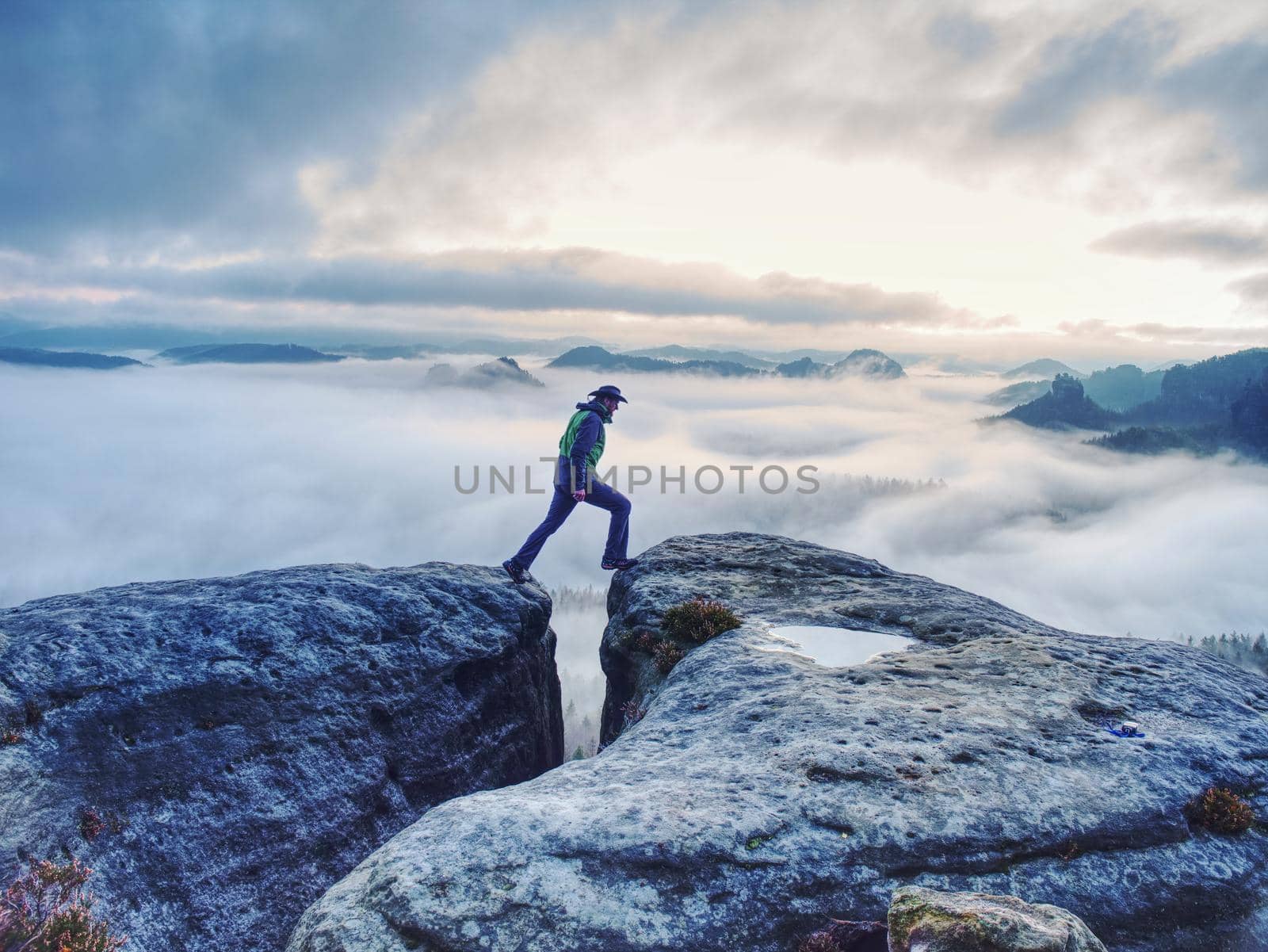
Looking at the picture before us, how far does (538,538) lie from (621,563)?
2.80m

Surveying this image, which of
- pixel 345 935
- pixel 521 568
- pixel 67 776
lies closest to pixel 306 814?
pixel 67 776

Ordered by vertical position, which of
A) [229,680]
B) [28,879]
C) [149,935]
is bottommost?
[149,935]

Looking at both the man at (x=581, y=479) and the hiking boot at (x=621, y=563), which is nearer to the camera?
the man at (x=581, y=479)

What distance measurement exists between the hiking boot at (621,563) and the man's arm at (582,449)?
9.30 feet

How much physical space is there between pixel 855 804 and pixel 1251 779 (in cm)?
623

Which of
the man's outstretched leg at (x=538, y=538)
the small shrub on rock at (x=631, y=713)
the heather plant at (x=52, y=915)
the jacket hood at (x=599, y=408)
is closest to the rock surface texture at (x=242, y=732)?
the heather plant at (x=52, y=915)

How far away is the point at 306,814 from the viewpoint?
12516 millimetres

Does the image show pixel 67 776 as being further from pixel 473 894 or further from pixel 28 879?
pixel 473 894

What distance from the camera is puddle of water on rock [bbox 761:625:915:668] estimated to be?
14906 mm

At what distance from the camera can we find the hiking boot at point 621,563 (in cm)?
2123

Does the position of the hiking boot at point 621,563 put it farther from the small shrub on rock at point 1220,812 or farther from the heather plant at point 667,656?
the small shrub on rock at point 1220,812

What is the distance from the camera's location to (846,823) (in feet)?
28.3

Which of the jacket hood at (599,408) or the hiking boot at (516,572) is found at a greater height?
the jacket hood at (599,408)

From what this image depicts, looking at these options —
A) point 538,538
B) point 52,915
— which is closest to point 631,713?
point 538,538
